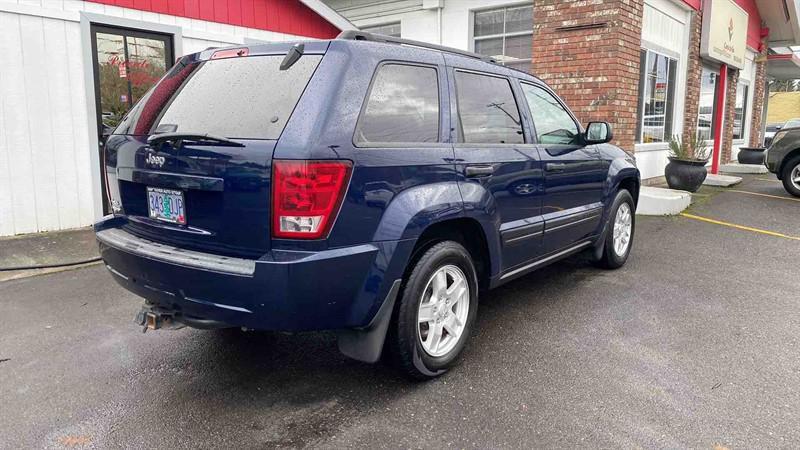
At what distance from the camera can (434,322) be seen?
3309 mm

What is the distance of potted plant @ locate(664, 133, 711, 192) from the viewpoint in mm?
10016

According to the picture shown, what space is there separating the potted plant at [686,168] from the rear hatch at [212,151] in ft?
29.6

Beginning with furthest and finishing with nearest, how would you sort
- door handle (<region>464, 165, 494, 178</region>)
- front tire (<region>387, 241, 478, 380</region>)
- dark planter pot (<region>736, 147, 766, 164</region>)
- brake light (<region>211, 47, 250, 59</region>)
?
dark planter pot (<region>736, 147, 766, 164</region>) < door handle (<region>464, 165, 494, 178</region>) < brake light (<region>211, 47, 250, 59</region>) < front tire (<region>387, 241, 478, 380</region>)

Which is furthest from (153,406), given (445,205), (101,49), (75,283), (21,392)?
(101,49)

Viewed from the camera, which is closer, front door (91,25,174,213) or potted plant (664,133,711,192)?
front door (91,25,174,213)

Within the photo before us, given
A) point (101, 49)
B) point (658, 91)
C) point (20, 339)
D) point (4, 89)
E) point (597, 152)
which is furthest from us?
point (658, 91)

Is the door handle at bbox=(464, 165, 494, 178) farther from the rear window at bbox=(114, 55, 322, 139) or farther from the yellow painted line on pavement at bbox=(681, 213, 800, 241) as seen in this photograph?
the yellow painted line on pavement at bbox=(681, 213, 800, 241)

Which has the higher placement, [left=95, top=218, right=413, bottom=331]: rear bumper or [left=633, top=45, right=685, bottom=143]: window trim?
[left=633, top=45, right=685, bottom=143]: window trim

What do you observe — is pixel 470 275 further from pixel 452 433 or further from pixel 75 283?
pixel 75 283

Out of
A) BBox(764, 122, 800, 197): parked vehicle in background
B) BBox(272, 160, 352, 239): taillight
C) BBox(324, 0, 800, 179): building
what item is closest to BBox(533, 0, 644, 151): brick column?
BBox(324, 0, 800, 179): building

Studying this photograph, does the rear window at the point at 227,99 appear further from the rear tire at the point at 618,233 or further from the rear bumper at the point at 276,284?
the rear tire at the point at 618,233

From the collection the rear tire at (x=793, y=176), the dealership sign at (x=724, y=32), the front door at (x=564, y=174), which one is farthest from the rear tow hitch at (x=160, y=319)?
the dealership sign at (x=724, y=32)

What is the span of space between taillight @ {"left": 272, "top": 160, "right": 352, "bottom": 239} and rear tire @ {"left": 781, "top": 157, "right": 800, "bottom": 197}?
1118 cm

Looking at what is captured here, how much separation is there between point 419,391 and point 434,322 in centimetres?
40
